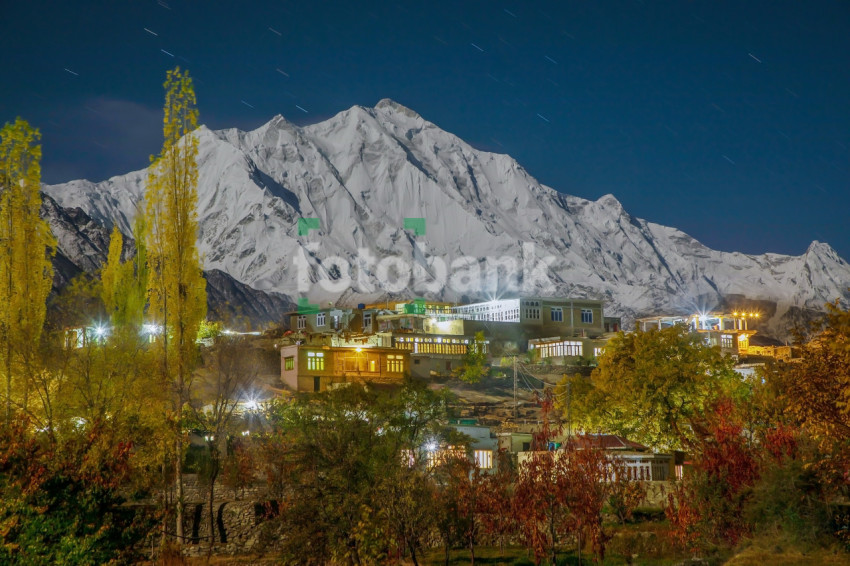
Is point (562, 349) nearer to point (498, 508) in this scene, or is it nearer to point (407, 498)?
point (498, 508)

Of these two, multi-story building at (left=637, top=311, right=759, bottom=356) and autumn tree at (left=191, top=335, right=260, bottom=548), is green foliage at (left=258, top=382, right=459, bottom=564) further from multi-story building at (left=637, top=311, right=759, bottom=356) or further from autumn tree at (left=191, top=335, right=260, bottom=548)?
multi-story building at (left=637, top=311, right=759, bottom=356)

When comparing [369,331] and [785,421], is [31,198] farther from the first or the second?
[369,331]

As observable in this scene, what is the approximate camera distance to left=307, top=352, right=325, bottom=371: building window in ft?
189

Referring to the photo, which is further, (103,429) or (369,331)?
(369,331)

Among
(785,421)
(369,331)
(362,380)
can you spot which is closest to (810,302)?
(369,331)

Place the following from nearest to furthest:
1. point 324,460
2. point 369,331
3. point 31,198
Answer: point 324,460 < point 31,198 < point 369,331

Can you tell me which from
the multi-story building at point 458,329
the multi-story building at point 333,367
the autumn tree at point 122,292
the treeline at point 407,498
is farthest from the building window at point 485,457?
the multi-story building at point 458,329

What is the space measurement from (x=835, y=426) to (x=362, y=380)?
43053mm

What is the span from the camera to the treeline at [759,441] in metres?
16.4

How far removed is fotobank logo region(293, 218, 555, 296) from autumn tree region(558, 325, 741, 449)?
127761 mm

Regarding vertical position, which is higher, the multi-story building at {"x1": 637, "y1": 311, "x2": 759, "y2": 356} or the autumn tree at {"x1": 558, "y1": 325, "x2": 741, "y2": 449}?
the multi-story building at {"x1": 637, "y1": 311, "x2": 759, "y2": 356}

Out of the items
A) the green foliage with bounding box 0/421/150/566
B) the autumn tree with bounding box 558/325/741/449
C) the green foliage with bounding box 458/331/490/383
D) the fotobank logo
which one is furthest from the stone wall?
the fotobank logo

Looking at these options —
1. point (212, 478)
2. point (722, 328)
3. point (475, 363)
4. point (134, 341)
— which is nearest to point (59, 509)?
point (212, 478)

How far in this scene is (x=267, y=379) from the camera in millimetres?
58875
